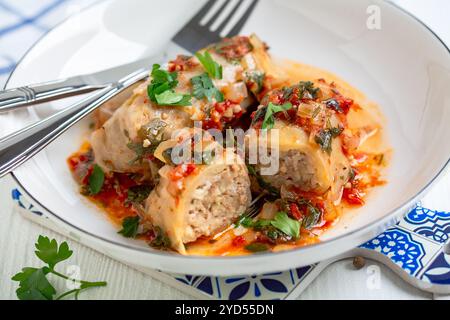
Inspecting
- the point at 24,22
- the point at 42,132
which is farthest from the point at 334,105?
the point at 24,22

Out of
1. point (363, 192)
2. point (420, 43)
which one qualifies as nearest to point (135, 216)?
point (363, 192)

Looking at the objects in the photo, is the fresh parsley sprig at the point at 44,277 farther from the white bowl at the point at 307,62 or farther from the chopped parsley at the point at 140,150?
the chopped parsley at the point at 140,150

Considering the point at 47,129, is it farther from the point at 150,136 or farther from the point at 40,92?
the point at 150,136

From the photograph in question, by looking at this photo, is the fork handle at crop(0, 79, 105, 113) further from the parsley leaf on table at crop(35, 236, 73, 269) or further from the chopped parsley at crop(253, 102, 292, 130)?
the chopped parsley at crop(253, 102, 292, 130)

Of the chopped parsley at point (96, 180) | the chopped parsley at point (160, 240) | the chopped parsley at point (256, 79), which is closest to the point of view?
the chopped parsley at point (160, 240)

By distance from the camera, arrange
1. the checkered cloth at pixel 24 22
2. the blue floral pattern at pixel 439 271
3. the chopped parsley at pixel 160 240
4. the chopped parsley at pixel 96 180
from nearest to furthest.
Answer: the blue floral pattern at pixel 439 271 → the chopped parsley at pixel 160 240 → the chopped parsley at pixel 96 180 → the checkered cloth at pixel 24 22

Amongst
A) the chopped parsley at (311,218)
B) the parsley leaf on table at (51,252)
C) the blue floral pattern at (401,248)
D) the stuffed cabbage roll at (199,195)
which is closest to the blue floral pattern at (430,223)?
the blue floral pattern at (401,248)
